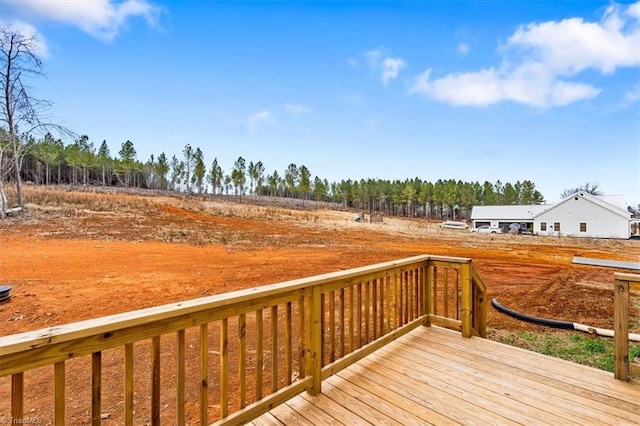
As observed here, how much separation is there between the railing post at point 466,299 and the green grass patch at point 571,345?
1517 mm

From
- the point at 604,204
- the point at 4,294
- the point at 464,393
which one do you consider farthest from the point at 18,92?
the point at 604,204

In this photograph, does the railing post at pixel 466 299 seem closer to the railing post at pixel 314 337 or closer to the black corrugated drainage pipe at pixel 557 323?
the railing post at pixel 314 337

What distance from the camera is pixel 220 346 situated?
193cm

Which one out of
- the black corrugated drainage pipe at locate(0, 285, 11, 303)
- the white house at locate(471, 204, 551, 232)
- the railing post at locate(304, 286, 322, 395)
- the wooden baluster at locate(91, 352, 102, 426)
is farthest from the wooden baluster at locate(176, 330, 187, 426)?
the white house at locate(471, 204, 551, 232)

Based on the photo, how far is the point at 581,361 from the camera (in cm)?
385

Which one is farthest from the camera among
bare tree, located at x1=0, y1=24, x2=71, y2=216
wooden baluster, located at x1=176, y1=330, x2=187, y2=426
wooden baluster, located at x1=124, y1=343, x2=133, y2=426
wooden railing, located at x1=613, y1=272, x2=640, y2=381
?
bare tree, located at x1=0, y1=24, x2=71, y2=216

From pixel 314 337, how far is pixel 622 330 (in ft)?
8.55

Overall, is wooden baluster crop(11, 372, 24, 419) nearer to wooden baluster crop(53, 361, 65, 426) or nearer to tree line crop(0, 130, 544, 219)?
wooden baluster crop(53, 361, 65, 426)

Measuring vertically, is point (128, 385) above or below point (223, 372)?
above

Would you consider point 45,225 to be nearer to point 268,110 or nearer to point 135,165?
point 268,110

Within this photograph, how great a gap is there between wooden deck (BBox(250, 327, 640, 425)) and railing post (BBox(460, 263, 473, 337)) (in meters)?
0.35

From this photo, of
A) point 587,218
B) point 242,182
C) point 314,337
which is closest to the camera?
point 314,337

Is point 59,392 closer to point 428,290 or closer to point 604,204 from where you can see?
point 428,290

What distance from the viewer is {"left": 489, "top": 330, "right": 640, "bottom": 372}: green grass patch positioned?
3.93 m
